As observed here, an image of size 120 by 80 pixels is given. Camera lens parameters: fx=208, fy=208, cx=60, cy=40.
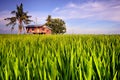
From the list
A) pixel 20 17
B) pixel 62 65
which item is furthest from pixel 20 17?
pixel 62 65

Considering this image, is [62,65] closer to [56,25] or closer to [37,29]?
[37,29]

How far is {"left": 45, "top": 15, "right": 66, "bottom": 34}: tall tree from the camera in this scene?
83125mm

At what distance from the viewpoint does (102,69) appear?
4.42 feet

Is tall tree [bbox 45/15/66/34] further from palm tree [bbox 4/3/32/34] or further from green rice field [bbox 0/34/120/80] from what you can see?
green rice field [bbox 0/34/120/80]

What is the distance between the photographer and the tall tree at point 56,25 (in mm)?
83125

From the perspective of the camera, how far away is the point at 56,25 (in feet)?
286

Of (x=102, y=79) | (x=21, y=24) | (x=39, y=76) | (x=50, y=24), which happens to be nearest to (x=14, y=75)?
(x=39, y=76)

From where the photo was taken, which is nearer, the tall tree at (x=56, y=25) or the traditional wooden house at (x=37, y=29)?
the traditional wooden house at (x=37, y=29)

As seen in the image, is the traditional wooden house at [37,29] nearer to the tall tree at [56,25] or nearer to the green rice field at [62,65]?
the tall tree at [56,25]

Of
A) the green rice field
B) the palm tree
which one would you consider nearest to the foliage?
the palm tree

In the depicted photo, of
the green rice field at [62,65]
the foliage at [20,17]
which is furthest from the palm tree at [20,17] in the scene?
the green rice field at [62,65]

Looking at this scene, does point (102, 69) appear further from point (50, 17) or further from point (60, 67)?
point (50, 17)

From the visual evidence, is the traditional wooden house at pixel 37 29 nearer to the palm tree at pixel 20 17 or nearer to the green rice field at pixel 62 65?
the palm tree at pixel 20 17

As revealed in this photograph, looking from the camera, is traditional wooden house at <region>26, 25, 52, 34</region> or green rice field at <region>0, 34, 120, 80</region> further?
traditional wooden house at <region>26, 25, 52, 34</region>
